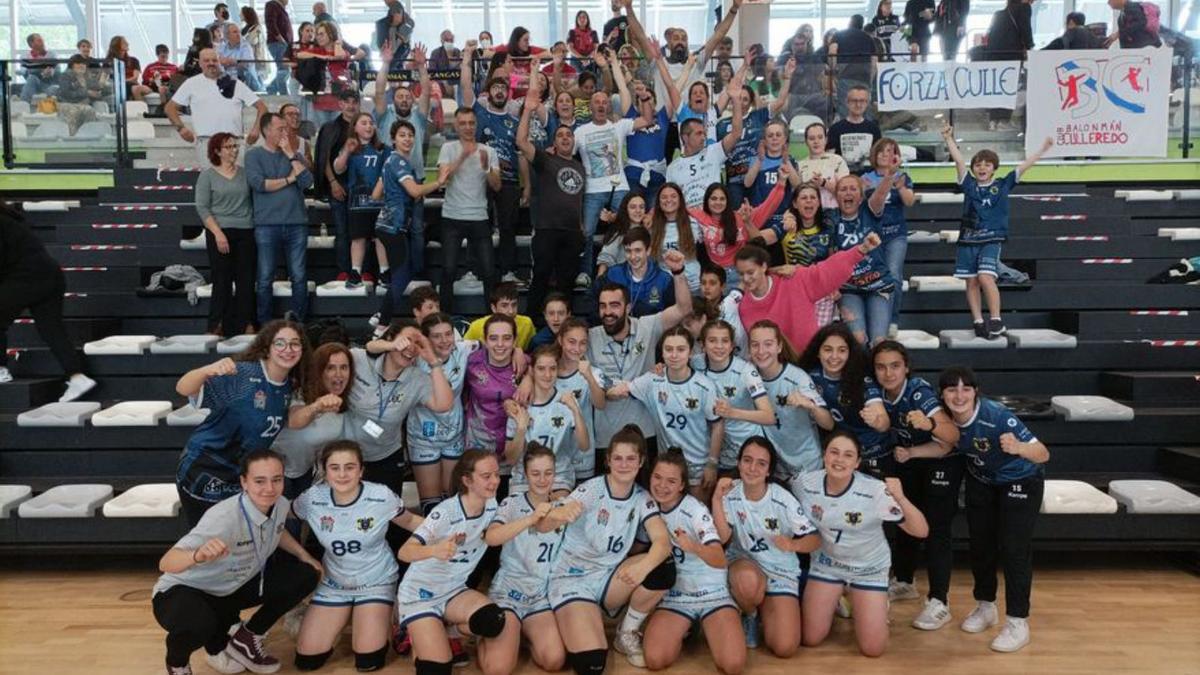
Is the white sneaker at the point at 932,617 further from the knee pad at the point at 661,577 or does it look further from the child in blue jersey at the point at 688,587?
the knee pad at the point at 661,577

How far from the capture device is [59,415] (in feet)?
20.7

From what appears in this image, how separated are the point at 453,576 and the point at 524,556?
0.33 m

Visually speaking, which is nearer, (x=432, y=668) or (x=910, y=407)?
(x=432, y=668)

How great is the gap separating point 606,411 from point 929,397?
1560mm

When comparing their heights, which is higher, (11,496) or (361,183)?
(361,183)

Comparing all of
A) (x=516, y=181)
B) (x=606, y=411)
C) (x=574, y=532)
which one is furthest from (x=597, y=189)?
(x=574, y=532)

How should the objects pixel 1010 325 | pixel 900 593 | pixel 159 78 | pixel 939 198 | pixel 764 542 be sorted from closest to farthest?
pixel 764 542
pixel 900 593
pixel 1010 325
pixel 939 198
pixel 159 78

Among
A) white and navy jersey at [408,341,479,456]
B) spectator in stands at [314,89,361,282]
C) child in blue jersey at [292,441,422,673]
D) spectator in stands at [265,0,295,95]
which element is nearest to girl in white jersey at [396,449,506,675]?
child in blue jersey at [292,441,422,673]

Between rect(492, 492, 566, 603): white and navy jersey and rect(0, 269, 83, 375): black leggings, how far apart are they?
11.6 feet

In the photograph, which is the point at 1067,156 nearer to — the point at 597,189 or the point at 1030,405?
the point at 1030,405

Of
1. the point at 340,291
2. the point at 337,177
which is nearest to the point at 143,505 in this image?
the point at 340,291

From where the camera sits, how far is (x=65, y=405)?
6402 millimetres

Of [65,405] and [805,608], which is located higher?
[65,405]

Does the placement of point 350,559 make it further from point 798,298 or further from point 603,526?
point 798,298
